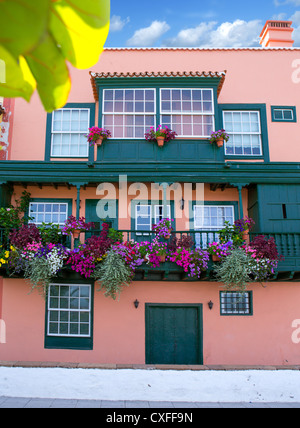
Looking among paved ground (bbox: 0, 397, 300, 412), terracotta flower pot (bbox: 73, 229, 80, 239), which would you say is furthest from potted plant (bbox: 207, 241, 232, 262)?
paved ground (bbox: 0, 397, 300, 412)

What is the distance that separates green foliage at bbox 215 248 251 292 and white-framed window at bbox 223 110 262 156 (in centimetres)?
400

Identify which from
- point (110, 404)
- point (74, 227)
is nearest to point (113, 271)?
point (74, 227)

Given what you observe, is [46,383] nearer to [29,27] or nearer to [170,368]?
[170,368]

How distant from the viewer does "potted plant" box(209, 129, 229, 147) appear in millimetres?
12188

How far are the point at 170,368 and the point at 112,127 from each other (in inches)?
295

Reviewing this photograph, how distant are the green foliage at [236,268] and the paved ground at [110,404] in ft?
11.3

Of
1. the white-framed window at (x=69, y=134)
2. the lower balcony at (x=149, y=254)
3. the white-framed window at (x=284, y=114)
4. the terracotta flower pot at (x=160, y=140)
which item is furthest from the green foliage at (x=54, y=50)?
the white-framed window at (x=284, y=114)

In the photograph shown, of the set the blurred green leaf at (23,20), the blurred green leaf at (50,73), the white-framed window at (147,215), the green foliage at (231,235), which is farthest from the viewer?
the white-framed window at (147,215)

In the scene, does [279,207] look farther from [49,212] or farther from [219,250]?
[49,212]

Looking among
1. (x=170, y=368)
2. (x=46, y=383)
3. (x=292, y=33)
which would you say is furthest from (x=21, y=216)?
(x=292, y=33)

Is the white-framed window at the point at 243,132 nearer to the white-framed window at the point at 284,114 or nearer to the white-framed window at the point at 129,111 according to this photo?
the white-framed window at the point at 284,114

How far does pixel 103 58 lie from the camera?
1389 centimetres

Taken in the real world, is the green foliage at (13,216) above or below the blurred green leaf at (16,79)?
above

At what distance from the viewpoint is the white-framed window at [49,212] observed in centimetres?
1277
